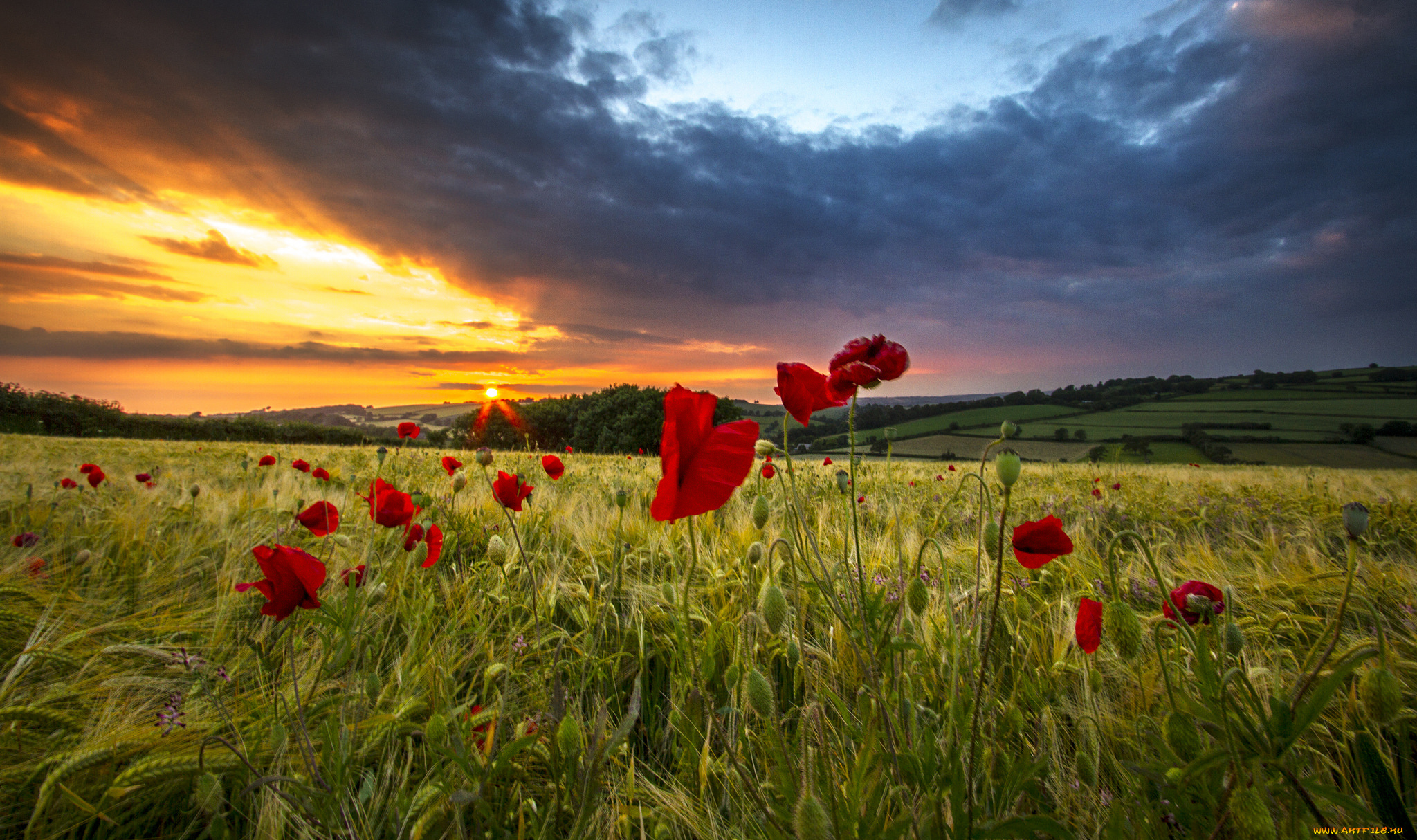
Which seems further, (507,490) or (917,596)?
(507,490)

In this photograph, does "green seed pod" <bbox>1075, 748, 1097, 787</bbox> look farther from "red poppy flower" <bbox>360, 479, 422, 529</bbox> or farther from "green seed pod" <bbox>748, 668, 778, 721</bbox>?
"red poppy flower" <bbox>360, 479, 422, 529</bbox>

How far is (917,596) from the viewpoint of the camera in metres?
1.34

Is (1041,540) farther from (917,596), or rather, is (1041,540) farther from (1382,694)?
(1382,694)

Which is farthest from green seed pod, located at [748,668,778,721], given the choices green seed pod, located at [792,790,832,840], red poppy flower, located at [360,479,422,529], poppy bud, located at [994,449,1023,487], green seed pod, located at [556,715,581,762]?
red poppy flower, located at [360,479,422,529]

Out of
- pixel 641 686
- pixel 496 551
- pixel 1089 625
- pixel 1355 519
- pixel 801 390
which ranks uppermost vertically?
pixel 801 390

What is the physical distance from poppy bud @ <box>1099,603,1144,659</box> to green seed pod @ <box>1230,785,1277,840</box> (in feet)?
0.86

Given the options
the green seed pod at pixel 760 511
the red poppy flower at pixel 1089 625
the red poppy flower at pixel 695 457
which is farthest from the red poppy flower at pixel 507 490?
the red poppy flower at pixel 1089 625

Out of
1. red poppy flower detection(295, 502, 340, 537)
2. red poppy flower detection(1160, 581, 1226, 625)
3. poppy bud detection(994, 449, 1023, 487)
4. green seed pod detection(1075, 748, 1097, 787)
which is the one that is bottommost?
green seed pod detection(1075, 748, 1097, 787)

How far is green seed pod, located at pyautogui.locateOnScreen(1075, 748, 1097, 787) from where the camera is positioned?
1.14m

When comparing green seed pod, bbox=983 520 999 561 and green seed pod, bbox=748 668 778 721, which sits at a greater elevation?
green seed pod, bbox=983 520 999 561

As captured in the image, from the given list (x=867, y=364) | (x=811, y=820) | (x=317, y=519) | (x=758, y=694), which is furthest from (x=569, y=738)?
(x=317, y=519)

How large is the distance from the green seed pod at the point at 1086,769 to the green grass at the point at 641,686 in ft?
0.04

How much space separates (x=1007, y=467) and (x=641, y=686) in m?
1.37

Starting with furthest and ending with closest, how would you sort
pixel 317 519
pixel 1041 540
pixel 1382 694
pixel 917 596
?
pixel 317 519
pixel 917 596
pixel 1041 540
pixel 1382 694
